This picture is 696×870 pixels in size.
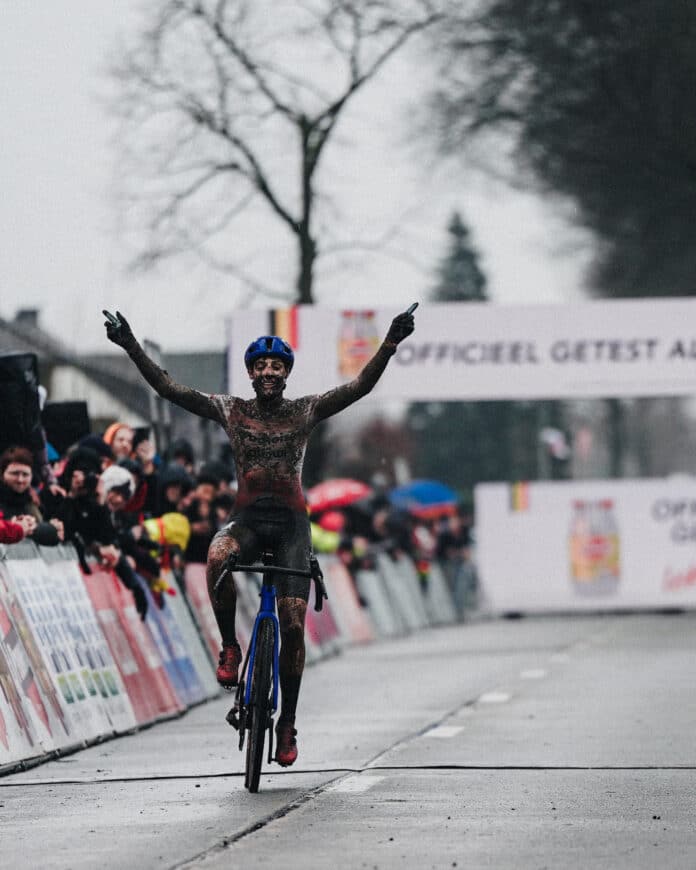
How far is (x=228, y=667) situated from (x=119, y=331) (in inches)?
60.3

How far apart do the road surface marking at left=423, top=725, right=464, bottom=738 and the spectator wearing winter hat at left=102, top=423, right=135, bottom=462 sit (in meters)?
4.41

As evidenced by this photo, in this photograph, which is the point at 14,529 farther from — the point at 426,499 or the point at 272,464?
the point at 426,499

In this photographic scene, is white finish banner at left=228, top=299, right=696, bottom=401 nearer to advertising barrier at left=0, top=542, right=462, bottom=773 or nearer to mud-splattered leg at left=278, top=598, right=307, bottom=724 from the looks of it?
advertising barrier at left=0, top=542, right=462, bottom=773

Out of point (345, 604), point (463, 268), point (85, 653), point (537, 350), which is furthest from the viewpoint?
point (463, 268)

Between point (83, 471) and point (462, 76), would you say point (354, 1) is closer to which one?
point (462, 76)

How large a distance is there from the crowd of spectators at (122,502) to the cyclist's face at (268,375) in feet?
7.15

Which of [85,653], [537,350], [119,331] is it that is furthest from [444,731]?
[537,350]

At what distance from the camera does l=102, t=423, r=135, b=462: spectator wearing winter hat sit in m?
18.7

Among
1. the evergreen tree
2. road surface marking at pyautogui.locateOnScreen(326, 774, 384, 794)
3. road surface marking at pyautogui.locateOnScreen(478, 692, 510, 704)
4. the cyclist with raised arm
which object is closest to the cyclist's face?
the cyclist with raised arm

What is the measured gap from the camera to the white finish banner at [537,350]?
2778cm

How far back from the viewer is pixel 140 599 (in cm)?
1675

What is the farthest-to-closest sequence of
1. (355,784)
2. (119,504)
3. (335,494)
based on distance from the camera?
(335,494) → (119,504) → (355,784)

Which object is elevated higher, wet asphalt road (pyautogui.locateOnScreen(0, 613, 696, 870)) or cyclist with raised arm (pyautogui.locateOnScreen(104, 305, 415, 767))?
cyclist with raised arm (pyautogui.locateOnScreen(104, 305, 415, 767))

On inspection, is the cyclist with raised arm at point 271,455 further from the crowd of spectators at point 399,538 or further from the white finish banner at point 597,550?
the white finish banner at point 597,550
